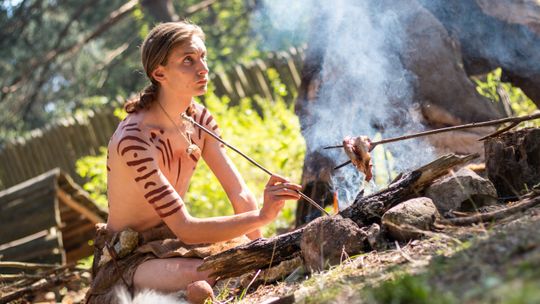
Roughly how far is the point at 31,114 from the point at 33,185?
576 inches

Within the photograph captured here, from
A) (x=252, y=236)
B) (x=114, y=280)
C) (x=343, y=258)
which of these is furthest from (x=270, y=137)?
(x=343, y=258)

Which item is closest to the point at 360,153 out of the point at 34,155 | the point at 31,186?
the point at 31,186

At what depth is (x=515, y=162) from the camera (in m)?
3.78

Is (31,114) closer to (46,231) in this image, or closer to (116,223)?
(46,231)

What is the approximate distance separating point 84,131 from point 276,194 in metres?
9.10

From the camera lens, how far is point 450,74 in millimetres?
5102

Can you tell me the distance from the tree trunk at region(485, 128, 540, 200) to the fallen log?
12.8 inches

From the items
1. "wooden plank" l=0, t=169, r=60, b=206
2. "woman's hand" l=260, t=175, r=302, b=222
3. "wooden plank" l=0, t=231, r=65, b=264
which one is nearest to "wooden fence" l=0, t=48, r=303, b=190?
"wooden plank" l=0, t=169, r=60, b=206

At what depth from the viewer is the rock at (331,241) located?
11.0 feet

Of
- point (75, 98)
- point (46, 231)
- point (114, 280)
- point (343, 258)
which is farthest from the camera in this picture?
point (75, 98)

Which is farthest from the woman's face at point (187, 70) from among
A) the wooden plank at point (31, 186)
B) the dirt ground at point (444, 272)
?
the wooden plank at point (31, 186)

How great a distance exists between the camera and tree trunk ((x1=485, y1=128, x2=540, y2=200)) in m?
3.74

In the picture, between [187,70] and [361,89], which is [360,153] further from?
[361,89]

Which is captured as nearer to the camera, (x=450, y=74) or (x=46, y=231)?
(x=450, y=74)
